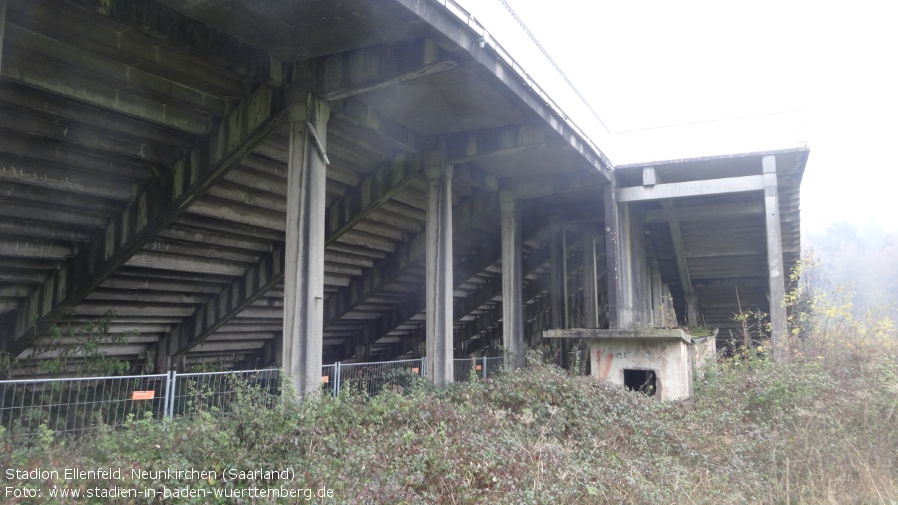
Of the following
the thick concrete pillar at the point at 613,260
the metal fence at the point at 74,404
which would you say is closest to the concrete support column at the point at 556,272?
the thick concrete pillar at the point at 613,260

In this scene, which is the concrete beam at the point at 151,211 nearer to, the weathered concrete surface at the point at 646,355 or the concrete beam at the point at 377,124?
the concrete beam at the point at 377,124

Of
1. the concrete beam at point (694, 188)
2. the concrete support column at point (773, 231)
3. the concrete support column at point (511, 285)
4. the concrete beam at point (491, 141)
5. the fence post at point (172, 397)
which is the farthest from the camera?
the concrete support column at point (511, 285)

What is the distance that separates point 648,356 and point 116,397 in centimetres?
917

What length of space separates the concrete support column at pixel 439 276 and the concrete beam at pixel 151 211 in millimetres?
3672

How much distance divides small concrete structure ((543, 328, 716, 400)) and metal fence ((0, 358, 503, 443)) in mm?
3478

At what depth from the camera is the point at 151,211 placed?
1010 cm

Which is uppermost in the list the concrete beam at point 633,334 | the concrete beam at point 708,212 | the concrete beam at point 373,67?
the concrete beam at point 373,67

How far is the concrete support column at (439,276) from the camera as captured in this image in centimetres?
1148

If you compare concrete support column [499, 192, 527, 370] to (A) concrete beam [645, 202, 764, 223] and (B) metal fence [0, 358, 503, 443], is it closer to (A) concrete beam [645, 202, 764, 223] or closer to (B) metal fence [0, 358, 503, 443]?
(B) metal fence [0, 358, 503, 443]

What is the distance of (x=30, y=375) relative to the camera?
37.9 feet

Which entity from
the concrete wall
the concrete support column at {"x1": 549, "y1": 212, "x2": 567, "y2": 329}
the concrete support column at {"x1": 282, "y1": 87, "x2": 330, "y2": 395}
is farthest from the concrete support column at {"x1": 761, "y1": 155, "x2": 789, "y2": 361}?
the concrete support column at {"x1": 282, "y1": 87, "x2": 330, "y2": 395}

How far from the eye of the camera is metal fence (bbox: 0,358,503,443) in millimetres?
7602

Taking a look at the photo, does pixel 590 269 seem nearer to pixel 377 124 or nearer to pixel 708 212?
pixel 708 212

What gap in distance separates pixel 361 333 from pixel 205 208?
859 centimetres
